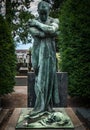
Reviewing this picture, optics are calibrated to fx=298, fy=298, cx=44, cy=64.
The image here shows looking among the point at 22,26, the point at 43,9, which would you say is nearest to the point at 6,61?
the point at 43,9

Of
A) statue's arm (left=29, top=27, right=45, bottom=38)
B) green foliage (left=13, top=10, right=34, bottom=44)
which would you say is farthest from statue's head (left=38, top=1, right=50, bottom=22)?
green foliage (left=13, top=10, right=34, bottom=44)

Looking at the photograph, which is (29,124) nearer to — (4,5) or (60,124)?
(60,124)

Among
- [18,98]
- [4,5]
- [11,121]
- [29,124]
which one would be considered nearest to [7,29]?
[18,98]

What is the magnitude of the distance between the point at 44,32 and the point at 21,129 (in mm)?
1931

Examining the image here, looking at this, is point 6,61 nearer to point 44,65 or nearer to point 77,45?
point 77,45

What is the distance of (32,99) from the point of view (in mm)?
8742

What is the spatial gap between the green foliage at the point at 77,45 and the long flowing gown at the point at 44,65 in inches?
150

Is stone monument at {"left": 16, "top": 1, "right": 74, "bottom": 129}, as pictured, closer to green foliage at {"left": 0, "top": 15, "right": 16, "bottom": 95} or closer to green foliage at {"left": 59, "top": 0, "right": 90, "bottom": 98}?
green foliage at {"left": 59, "top": 0, "right": 90, "bottom": 98}

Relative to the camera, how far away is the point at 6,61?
33.9 feet

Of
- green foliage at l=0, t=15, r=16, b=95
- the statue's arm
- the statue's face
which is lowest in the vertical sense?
green foliage at l=0, t=15, r=16, b=95

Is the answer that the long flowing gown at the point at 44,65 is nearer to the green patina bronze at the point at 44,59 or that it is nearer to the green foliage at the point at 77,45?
the green patina bronze at the point at 44,59

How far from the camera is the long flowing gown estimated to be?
599cm

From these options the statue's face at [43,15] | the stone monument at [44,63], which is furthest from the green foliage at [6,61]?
the statue's face at [43,15]

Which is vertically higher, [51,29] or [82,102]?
[51,29]
